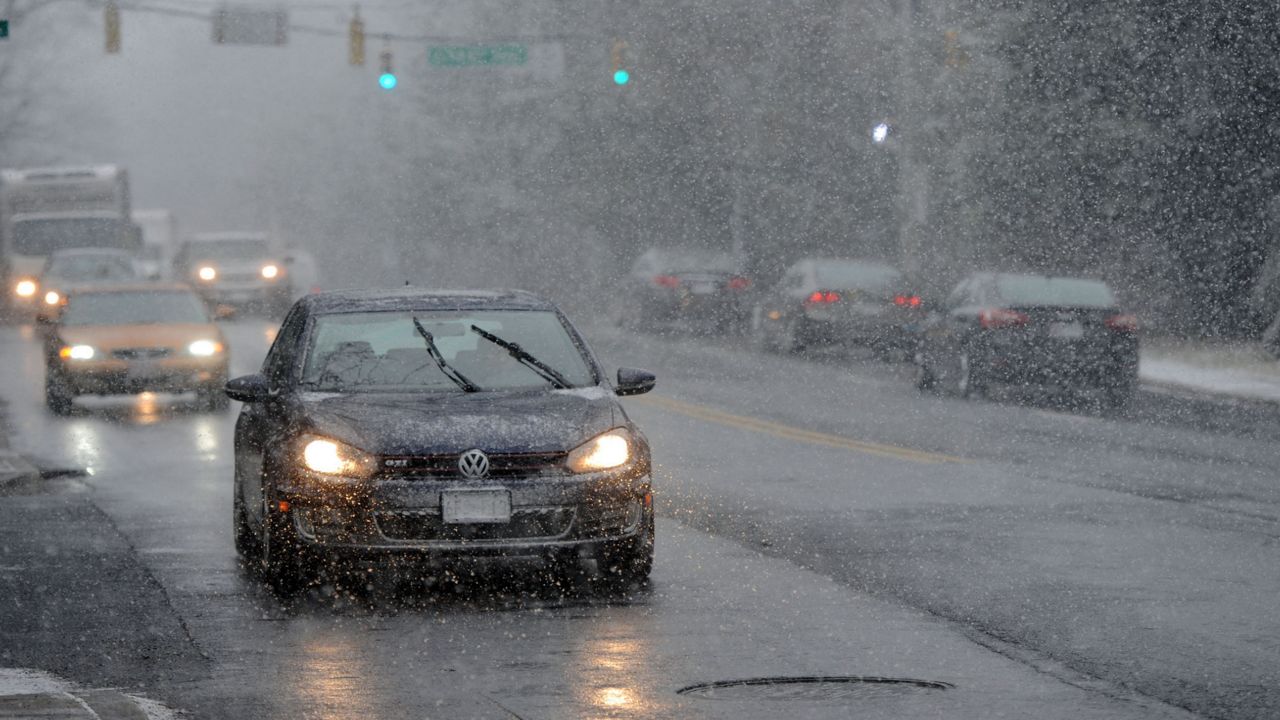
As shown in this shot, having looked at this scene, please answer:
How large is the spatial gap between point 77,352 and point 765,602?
44.9ft

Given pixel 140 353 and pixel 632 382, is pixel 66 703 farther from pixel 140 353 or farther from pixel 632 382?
pixel 140 353

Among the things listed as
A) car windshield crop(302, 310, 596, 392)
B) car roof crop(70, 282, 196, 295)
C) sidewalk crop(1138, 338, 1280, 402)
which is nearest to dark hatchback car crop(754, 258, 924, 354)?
sidewalk crop(1138, 338, 1280, 402)

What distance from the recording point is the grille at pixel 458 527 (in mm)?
8961

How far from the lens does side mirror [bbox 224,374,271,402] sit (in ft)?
33.5

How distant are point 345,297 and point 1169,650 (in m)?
4.81

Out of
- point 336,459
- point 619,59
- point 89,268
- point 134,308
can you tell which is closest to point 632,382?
point 336,459

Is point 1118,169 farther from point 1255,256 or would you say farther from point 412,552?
point 412,552

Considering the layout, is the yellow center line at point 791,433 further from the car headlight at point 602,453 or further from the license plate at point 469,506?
the license plate at point 469,506

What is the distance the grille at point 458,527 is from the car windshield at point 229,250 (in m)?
32.9

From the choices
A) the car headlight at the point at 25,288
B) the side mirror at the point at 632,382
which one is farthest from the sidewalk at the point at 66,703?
the car headlight at the point at 25,288

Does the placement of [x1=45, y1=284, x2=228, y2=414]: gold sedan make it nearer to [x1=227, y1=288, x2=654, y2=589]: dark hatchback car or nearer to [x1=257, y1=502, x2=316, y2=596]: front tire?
[x1=227, y1=288, x2=654, y2=589]: dark hatchback car

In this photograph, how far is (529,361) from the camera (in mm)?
10219

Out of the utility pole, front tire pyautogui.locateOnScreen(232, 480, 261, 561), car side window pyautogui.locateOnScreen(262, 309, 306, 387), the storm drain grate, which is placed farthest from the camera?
the utility pole

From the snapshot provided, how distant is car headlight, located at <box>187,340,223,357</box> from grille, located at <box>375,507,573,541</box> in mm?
12989
